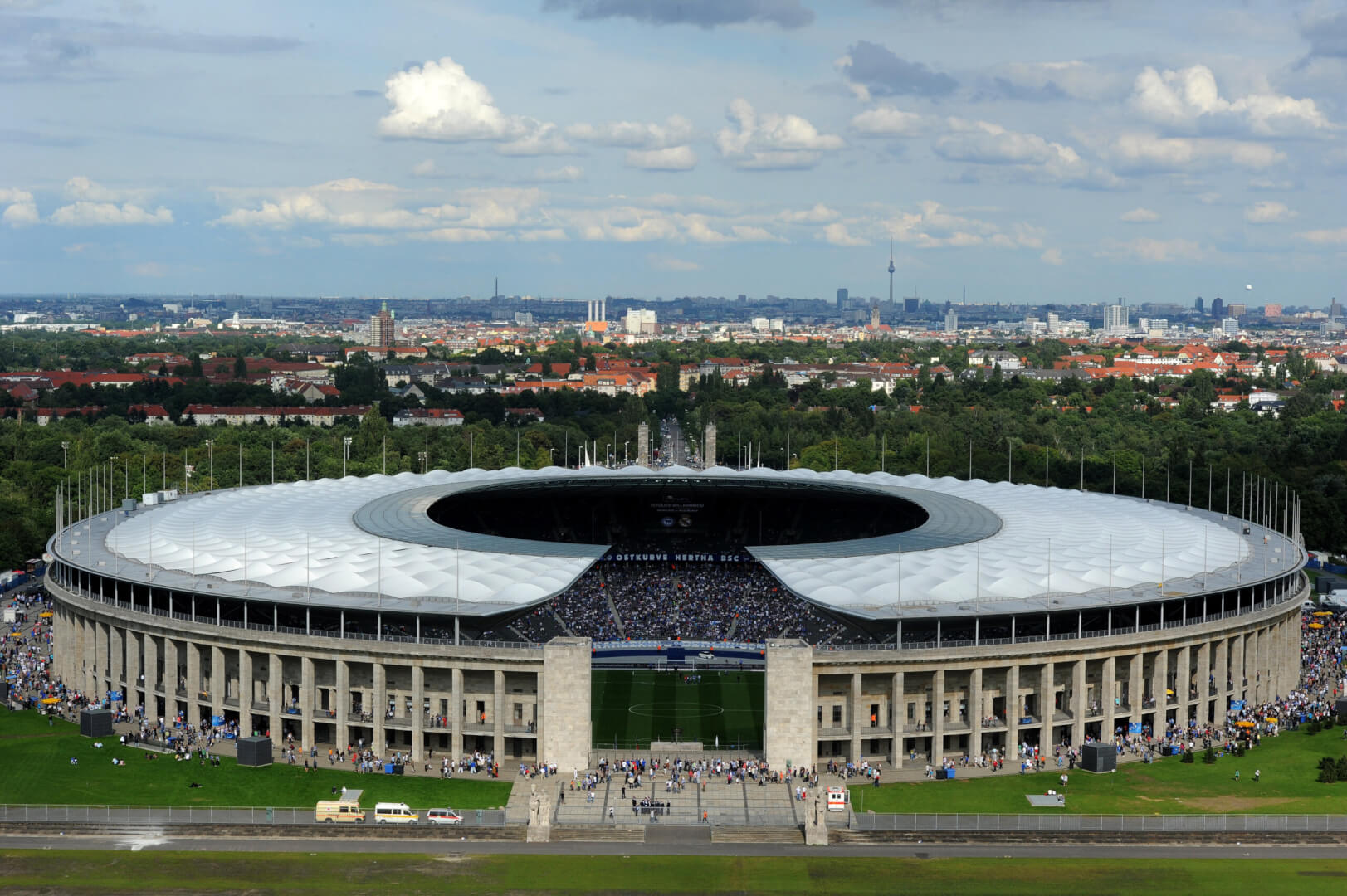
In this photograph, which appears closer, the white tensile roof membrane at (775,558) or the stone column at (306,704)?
the stone column at (306,704)

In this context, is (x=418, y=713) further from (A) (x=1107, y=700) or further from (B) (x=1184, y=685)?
(B) (x=1184, y=685)

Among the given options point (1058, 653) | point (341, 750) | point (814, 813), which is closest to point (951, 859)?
point (814, 813)

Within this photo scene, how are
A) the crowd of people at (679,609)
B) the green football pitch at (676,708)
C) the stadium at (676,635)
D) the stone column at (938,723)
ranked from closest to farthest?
the stone column at (938,723), the stadium at (676,635), the green football pitch at (676,708), the crowd of people at (679,609)

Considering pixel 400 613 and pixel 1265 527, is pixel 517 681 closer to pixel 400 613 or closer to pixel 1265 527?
pixel 400 613

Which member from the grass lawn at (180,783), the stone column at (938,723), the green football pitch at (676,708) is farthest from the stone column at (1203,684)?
the grass lawn at (180,783)

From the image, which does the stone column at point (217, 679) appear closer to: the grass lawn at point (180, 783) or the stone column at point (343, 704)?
the grass lawn at point (180, 783)

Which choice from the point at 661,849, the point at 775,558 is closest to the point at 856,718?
the point at 775,558

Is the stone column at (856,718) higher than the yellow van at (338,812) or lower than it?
higher
